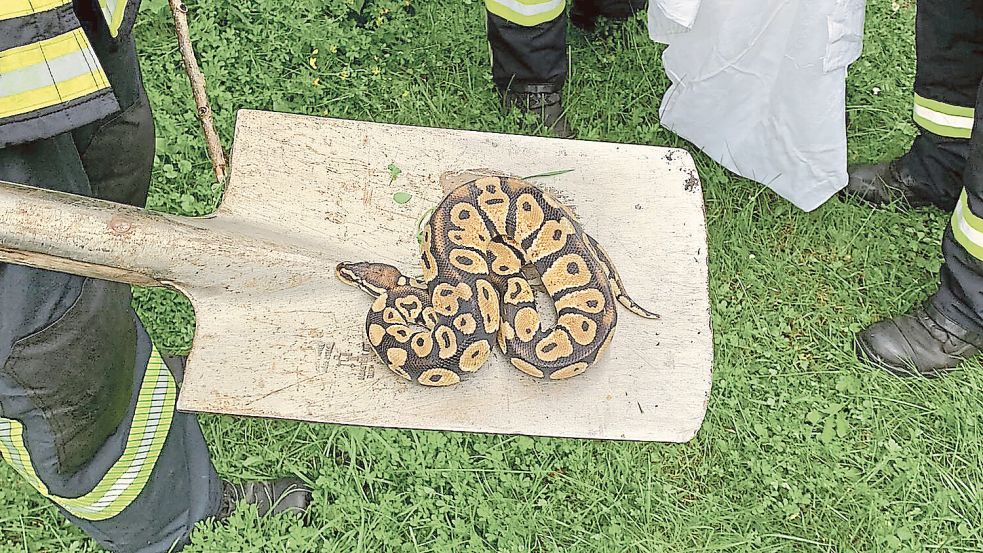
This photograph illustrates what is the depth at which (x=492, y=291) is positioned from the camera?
7.64ft

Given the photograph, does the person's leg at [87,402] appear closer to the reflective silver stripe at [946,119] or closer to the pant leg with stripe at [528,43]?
the pant leg with stripe at [528,43]

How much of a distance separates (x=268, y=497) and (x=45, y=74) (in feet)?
5.96

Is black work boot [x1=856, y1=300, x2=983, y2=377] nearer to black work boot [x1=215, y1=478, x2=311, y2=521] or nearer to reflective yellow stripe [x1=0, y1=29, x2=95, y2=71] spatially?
black work boot [x1=215, y1=478, x2=311, y2=521]

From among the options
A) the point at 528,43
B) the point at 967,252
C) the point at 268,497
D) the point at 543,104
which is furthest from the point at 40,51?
the point at 967,252

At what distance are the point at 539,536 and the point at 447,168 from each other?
1.43 metres

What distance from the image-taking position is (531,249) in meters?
2.44

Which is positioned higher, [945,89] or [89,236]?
[89,236]

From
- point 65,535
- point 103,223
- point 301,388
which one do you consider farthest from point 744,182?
point 65,535

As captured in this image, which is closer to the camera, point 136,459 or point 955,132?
point 136,459

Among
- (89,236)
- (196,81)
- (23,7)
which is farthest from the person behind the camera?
(196,81)

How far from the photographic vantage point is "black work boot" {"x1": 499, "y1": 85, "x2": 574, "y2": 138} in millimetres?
3654

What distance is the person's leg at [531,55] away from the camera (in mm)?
3264

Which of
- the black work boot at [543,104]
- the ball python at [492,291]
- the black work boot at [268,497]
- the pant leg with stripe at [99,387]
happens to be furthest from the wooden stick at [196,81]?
the black work boot at [543,104]

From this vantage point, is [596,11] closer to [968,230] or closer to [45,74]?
[968,230]
